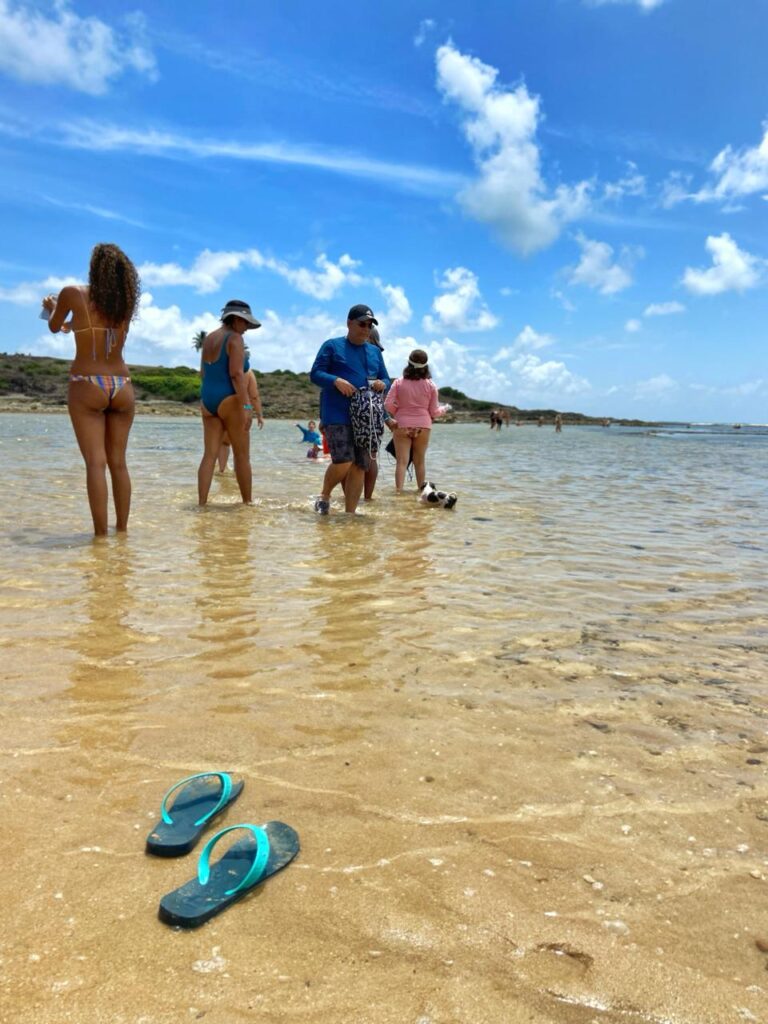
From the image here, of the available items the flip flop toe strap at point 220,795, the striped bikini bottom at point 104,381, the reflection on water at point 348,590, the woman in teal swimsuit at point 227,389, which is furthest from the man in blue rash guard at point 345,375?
the flip flop toe strap at point 220,795

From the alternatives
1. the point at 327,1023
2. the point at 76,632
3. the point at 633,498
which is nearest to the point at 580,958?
the point at 327,1023

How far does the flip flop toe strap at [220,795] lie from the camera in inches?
72.6

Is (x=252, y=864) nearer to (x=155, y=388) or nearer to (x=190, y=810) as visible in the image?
(x=190, y=810)

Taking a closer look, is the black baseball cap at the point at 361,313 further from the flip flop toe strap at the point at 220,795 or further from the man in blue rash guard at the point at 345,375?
the flip flop toe strap at the point at 220,795

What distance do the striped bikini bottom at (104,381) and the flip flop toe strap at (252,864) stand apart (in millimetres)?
4662

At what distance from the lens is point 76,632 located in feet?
10.8

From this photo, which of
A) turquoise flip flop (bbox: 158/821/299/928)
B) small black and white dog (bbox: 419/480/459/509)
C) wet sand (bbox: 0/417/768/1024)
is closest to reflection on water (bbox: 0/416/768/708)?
wet sand (bbox: 0/417/768/1024)

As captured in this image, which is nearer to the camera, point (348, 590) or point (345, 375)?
point (348, 590)

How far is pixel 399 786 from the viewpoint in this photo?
81.1 inches

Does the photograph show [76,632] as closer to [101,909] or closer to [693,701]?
[101,909]

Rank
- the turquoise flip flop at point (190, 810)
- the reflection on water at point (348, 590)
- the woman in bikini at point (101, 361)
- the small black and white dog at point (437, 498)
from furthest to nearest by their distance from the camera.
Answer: the small black and white dog at point (437, 498) < the woman in bikini at point (101, 361) < the reflection on water at point (348, 590) < the turquoise flip flop at point (190, 810)

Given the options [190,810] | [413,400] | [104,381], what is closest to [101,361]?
[104,381]

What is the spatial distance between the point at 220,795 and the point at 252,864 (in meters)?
0.33

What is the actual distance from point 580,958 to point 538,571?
3.50 metres
